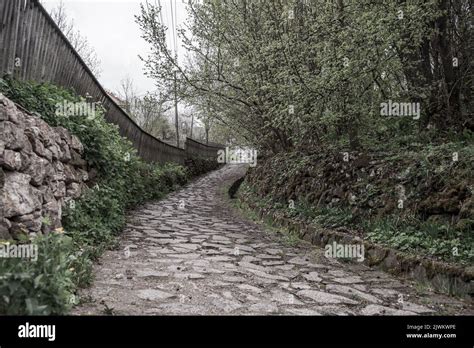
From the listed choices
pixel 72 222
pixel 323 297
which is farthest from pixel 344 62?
pixel 72 222

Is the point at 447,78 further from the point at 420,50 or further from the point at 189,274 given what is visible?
the point at 189,274

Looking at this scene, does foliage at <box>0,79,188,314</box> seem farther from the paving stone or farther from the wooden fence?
the paving stone

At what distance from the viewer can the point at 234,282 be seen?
419 cm

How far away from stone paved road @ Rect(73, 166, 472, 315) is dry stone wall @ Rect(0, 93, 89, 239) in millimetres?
928

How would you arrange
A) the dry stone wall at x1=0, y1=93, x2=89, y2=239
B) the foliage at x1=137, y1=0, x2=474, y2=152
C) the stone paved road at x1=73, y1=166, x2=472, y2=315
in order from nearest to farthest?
the stone paved road at x1=73, y1=166, x2=472, y2=315 → the dry stone wall at x1=0, y1=93, x2=89, y2=239 → the foliage at x1=137, y1=0, x2=474, y2=152

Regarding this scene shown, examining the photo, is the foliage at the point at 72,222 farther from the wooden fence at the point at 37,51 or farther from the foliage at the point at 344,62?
the foliage at the point at 344,62

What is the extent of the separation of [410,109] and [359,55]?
2.35 m

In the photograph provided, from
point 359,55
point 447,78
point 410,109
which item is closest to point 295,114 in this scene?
point 359,55

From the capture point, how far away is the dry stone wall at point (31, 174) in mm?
3617

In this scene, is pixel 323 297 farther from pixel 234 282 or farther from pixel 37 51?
pixel 37 51

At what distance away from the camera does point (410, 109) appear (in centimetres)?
751

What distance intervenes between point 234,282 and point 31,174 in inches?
102

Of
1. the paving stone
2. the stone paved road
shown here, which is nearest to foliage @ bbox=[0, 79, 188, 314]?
the stone paved road

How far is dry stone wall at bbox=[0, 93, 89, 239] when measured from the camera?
3.62m
